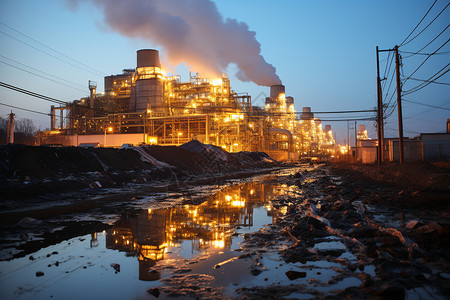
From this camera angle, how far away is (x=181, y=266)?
4664 millimetres

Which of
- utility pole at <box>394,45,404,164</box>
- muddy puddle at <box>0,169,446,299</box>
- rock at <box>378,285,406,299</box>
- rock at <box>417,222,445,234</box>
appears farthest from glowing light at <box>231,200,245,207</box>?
utility pole at <box>394,45,404,164</box>

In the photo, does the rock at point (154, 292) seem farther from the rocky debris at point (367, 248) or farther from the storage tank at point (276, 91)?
the storage tank at point (276, 91)

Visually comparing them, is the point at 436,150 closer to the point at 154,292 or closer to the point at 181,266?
the point at 181,266

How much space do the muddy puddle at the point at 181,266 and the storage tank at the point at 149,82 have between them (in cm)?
5243

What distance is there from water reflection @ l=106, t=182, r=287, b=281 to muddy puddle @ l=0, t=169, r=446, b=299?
2 centimetres

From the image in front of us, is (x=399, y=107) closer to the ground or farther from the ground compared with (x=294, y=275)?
farther from the ground

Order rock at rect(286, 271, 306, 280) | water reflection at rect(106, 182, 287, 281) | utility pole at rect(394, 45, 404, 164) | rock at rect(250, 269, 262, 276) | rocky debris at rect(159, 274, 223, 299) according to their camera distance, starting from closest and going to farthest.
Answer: rocky debris at rect(159, 274, 223, 299) → rock at rect(286, 271, 306, 280) → rock at rect(250, 269, 262, 276) → water reflection at rect(106, 182, 287, 281) → utility pole at rect(394, 45, 404, 164)

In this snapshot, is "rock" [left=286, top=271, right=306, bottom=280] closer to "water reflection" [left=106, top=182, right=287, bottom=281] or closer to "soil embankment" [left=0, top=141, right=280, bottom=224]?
"water reflection" [left=106, top=182, right=287, bottom=281]

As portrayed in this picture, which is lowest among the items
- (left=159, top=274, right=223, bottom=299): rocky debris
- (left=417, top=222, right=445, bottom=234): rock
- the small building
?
(left=159, top=274, right=223, bottom=299): rocky debris

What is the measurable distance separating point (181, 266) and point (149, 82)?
2183 inches

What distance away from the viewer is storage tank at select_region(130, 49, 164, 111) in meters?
57.1

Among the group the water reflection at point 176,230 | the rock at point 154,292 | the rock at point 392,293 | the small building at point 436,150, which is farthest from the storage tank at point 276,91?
the rock at point 154,292

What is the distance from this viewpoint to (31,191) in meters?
11.8

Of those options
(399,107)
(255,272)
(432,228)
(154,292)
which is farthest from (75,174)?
(399,107)
